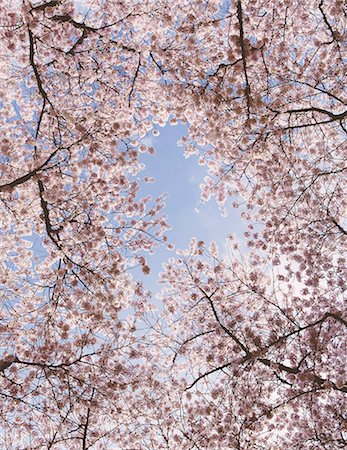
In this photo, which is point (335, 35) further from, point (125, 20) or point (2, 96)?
point (2, 96)

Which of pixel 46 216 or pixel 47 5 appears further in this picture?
pixel 47 5

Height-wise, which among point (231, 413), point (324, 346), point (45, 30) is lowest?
point (231, 413)

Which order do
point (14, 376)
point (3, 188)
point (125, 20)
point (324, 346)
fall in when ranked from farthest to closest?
point (125, 20), point (324, 346), point (14, 376), point (3, 188)

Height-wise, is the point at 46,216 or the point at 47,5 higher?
the point at 47,5

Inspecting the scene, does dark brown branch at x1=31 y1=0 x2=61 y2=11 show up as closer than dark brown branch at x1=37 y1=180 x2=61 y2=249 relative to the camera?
No

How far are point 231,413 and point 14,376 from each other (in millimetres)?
4176

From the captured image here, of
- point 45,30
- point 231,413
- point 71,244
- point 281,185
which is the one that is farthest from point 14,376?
point 45,30

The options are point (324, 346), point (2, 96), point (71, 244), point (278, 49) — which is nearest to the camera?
point (324, 346)

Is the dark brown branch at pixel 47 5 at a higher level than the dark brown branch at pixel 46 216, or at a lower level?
higher

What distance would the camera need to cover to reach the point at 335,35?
8578 mm

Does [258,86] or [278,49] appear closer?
[258,86]

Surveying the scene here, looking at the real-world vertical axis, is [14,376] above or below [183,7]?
below

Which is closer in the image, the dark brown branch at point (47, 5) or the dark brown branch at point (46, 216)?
the dark brown branch at point (46, 216)

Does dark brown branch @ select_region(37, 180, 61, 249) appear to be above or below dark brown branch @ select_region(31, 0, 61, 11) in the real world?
below
